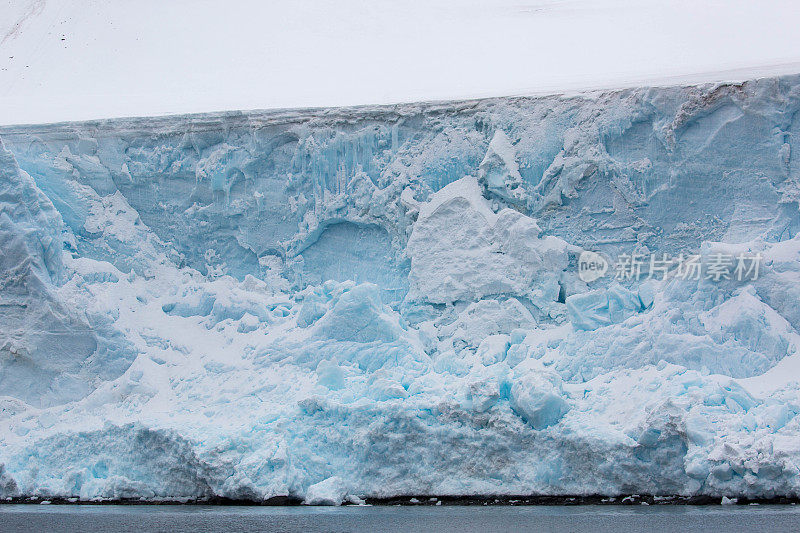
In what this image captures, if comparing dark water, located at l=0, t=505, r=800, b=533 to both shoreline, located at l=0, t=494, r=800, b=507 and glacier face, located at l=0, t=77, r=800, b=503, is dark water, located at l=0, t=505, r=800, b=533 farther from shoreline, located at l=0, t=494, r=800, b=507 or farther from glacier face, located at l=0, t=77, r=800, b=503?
glacier face, located at l=0, t=77, r=800, b=503

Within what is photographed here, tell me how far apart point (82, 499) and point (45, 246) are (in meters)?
1.67

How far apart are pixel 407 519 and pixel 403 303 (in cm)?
164

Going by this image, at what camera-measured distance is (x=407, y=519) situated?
4.18 meters

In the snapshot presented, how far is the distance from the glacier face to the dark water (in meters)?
0.21

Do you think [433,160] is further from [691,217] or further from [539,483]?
[539,483]

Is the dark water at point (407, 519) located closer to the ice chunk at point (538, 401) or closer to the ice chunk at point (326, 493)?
the ice chunk at point (326, 493)

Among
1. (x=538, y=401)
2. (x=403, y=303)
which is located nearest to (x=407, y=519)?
(x=538, y=401)

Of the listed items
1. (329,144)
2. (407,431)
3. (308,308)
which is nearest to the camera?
(407,431)

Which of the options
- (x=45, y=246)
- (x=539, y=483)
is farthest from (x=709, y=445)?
(x=45, y=246)

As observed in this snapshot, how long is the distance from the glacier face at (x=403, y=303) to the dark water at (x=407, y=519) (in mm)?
209

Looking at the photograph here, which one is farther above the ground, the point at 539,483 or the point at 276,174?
the point at 276,174

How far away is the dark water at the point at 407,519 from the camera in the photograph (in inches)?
149

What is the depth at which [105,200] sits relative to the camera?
20.0ft

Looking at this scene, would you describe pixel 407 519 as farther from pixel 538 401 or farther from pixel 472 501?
pixel 538 401
